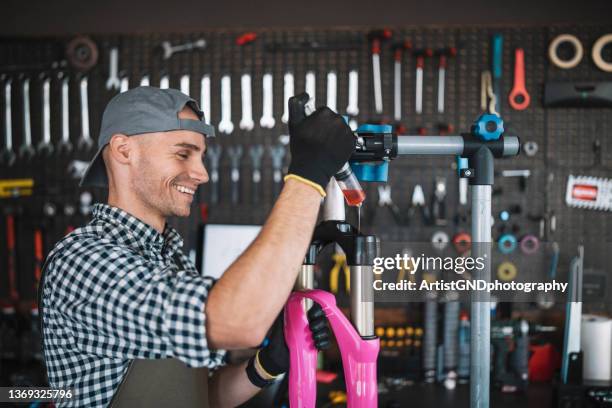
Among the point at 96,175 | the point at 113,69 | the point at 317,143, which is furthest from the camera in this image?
the point at 113,69

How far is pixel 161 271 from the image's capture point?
112 cm

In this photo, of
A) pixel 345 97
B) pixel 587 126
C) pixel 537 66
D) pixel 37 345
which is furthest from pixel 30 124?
pixel 587 126

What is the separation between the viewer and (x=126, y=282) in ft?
3.56

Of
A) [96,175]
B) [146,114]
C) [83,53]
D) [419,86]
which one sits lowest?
[96,175]

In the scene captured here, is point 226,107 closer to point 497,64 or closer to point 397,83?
point 397,83

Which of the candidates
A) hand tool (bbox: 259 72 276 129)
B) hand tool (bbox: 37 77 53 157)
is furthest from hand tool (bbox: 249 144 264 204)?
hand tool (bbox: 37 77 53 157)

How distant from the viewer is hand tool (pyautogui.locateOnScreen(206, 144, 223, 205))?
3.00m

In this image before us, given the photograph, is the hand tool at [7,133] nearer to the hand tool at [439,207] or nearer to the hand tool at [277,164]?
the hand tool at [277,164]

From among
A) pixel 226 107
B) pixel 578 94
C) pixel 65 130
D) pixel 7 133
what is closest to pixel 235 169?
pixel 226 107

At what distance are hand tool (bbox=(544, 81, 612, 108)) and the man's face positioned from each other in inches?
84.9

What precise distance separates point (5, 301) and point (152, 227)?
82.8 inches

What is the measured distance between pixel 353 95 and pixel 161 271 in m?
2.05

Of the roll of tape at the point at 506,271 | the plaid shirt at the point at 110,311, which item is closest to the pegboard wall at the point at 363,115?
the roll of tape at the point at 506,271

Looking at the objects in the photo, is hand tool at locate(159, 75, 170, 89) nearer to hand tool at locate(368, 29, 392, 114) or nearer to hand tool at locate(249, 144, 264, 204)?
hand tool at locate(249, 144, 264, 204)
